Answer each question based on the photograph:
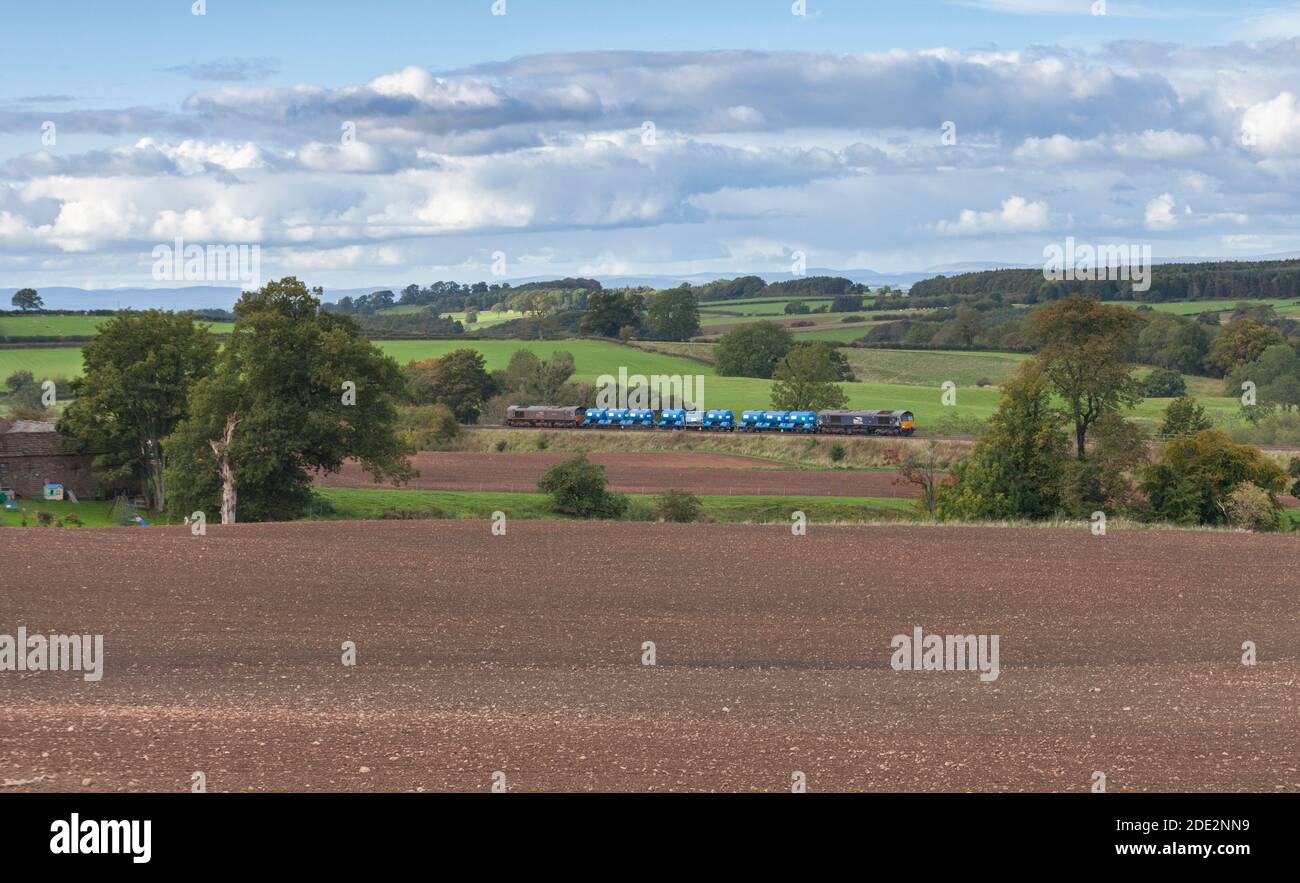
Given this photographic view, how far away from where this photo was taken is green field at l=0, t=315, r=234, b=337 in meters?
127

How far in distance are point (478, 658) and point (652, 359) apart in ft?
359

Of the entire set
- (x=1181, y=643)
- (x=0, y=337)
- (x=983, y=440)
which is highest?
(x=0, y=337)

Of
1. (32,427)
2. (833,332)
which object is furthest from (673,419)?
(833,332)

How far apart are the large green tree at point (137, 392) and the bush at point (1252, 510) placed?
44.6 metres

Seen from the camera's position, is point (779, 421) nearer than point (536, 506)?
No

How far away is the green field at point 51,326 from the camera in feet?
416

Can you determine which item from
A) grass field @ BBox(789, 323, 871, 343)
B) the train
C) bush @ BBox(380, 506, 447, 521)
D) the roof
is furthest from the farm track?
grass field @ BBox(789, 323, 871, 343)

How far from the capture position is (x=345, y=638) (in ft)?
82.2

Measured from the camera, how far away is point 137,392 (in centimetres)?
6338

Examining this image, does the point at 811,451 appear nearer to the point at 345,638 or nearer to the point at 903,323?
the point at 345,638

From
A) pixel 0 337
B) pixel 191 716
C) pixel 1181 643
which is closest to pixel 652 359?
pixel 0 337

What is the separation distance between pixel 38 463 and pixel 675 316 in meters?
97.6
